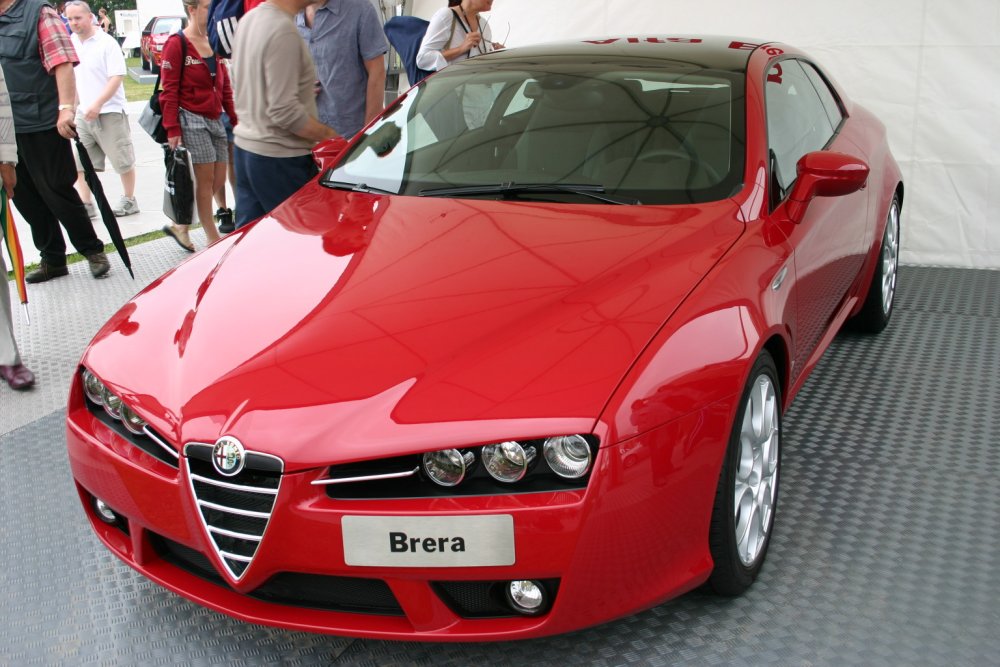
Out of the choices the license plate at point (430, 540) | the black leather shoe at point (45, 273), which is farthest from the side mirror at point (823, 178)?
the black leather shoe at point (45, 273)

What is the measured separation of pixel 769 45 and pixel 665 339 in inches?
75.2

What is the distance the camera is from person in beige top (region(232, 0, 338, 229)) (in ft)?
12.8

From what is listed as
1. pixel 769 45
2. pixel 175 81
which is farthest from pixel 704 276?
pixel 175 81

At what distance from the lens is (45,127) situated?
5094 mm

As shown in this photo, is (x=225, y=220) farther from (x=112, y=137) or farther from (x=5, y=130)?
(x=5, y=130)

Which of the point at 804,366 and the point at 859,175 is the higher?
the point at 859,175

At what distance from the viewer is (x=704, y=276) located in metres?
2.27

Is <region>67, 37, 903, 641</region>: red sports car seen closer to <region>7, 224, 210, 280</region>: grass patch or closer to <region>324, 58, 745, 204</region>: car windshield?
<region>324, 58, 745, 204</region>: car windshield

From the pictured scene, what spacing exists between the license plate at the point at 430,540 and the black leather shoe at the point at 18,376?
2612mm

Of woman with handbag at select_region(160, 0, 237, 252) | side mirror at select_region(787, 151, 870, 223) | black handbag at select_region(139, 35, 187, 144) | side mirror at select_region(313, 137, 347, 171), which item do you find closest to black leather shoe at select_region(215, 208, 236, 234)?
woman with handbag at select_region(160, 0, 237, 252)

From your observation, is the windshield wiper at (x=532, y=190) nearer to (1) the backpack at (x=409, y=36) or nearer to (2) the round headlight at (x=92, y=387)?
(2) the round headlight at (x=92, y=387)

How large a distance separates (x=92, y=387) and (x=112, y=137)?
517 cm

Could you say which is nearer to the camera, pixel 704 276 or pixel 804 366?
pixel 704 276

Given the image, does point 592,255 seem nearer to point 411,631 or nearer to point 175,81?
point 411,631
